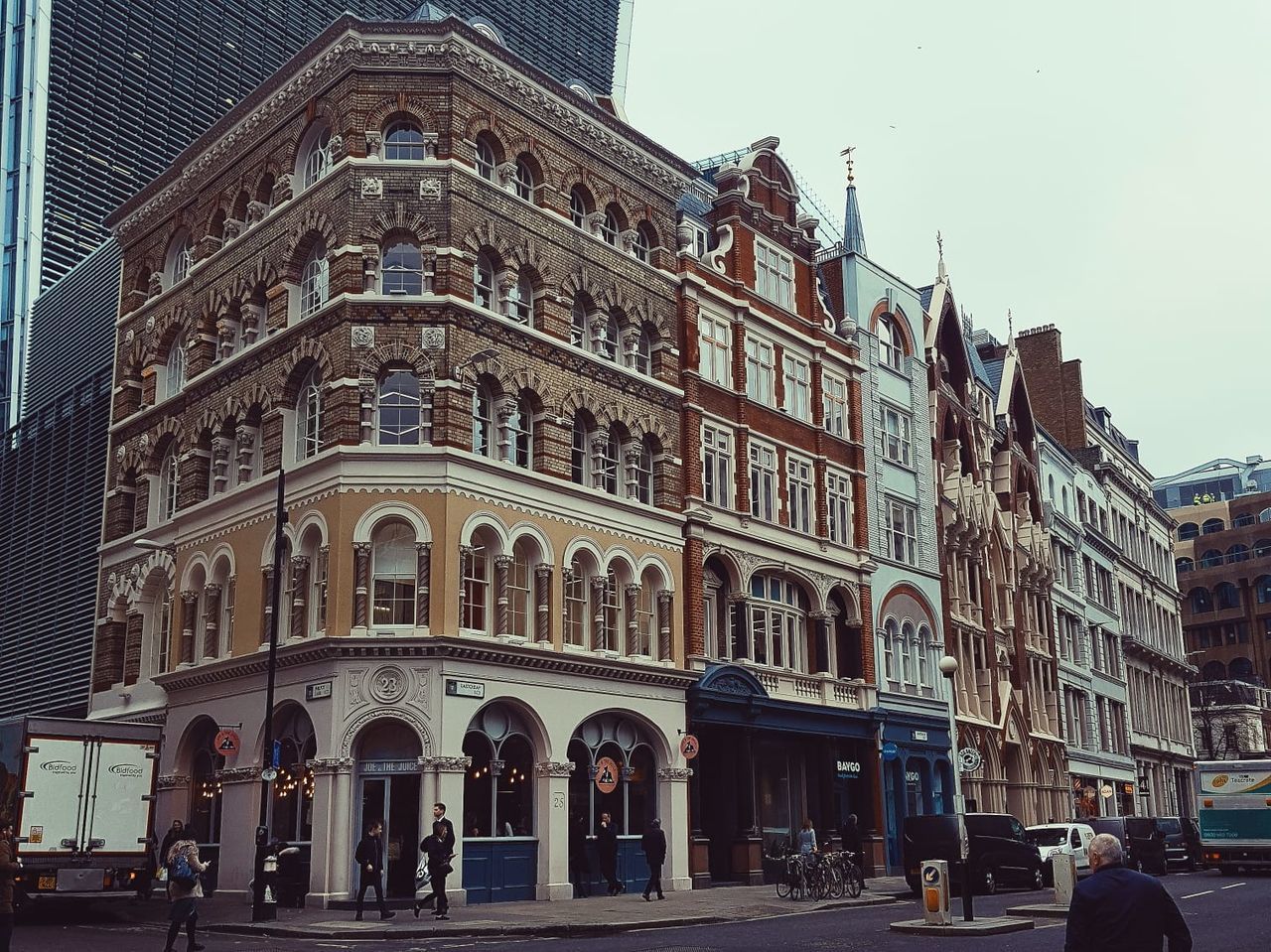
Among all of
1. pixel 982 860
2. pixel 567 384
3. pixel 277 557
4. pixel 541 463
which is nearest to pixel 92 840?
pixel 277 557

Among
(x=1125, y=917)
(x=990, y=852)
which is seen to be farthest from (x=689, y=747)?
(x=1125, y=917)

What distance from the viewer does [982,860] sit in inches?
1328

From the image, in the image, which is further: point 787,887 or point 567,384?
point 567,384

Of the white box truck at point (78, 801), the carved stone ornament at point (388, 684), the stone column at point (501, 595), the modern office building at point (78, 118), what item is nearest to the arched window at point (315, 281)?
the stone column at point (501, 595)

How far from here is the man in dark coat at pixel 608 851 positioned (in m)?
31.4

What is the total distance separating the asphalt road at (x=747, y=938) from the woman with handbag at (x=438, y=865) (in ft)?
1.62

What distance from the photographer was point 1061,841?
37406mm

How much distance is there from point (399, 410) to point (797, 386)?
16196mm

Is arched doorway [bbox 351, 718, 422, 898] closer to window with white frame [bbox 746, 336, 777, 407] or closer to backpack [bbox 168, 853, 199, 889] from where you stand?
backpack [bbox 168, 853, 199, 889]

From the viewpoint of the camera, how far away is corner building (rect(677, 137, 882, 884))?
37.1 metres

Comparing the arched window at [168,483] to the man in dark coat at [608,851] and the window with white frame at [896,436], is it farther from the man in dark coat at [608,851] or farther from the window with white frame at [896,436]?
the window with white frame at [896,436]

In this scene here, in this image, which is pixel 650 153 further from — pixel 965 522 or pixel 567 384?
pixel 965 522

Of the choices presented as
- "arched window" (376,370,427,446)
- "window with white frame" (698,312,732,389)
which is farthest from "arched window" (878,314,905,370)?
"arched window" (376,370,427,446)

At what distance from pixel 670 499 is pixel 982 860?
39.2 ft
